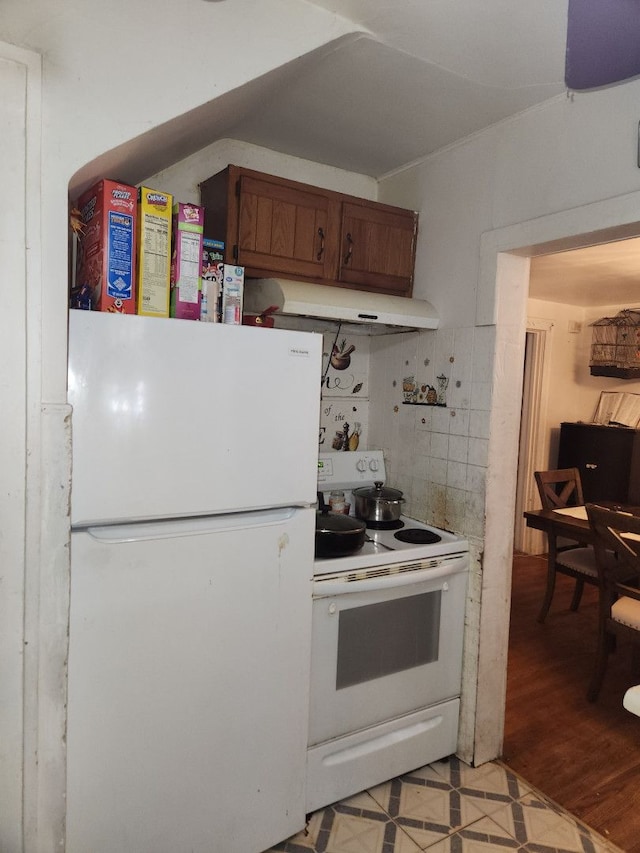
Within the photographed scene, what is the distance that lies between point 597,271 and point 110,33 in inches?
130

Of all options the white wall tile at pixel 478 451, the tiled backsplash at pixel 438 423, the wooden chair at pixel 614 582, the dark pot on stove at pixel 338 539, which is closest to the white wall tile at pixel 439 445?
the tiled backsplash at pixel 438 423

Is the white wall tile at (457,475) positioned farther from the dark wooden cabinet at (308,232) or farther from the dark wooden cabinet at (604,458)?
the dark wooden cabinet at (604,458)

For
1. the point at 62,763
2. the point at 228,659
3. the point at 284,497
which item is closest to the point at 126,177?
the point at 284,497

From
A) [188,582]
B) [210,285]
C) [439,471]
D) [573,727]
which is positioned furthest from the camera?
[573,727]

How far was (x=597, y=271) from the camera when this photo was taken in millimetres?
3623

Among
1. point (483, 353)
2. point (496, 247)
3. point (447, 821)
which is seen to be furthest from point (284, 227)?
point (447, 821)

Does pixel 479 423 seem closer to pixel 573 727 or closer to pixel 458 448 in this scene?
pixel 458 448

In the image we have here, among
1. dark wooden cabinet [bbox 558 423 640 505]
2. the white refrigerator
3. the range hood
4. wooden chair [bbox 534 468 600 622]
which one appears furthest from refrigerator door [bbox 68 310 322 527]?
dark wooden cabinet [bbox 558 423 640 505]

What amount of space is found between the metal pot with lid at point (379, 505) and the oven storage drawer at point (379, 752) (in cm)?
74

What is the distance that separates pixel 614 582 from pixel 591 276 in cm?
215

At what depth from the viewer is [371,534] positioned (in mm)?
2217

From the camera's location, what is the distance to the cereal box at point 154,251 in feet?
4.74

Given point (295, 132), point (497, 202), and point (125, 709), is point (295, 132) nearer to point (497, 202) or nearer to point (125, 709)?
point (497, 202)

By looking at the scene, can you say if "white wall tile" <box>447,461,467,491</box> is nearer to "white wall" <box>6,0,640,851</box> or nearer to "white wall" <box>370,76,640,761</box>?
"white wall" <box>370,76,640,761</box>
